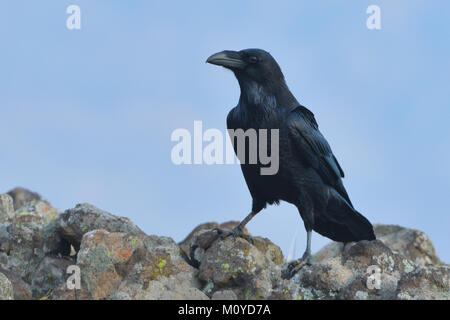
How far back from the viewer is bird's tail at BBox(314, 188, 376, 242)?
8359 millimetres

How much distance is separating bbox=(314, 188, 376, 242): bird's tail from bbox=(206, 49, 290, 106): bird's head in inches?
59.9

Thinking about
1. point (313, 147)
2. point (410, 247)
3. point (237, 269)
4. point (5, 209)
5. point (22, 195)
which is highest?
point (313, 147)

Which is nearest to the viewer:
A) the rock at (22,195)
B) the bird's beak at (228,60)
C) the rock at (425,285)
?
the rock at (425,285)

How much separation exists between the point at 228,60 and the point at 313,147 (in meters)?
1.45

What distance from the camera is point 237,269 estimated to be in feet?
22.9

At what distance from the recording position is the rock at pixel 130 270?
6825 millimetres

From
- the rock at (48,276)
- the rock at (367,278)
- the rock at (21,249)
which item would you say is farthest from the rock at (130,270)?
the rock at (21,249)

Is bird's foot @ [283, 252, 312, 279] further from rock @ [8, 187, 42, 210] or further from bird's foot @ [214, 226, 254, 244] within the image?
rock @ [8, 187, 42, 210]

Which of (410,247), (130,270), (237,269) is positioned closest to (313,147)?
(237,269)

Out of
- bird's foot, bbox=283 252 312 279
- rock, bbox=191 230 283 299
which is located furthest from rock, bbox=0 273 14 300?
bird's foot, bbox=283 252 312 279

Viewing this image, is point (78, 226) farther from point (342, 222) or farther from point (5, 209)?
point (342, 222)

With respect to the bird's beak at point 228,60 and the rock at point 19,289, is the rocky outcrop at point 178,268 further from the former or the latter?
the bird's beak at point 228,60
